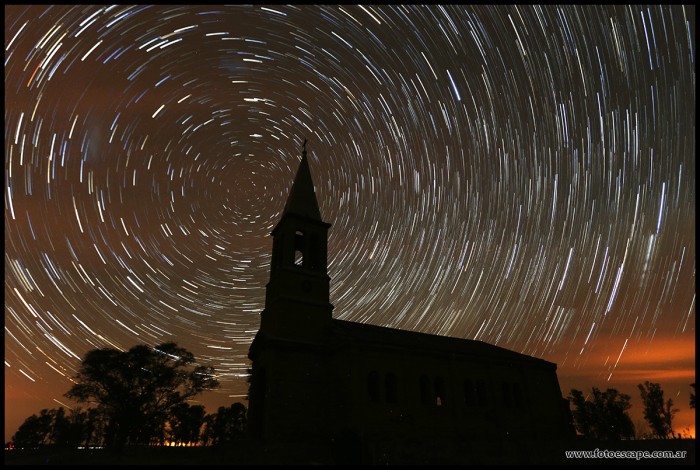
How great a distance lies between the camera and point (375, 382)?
25781 mm

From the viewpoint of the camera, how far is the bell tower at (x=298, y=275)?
27.9 meters

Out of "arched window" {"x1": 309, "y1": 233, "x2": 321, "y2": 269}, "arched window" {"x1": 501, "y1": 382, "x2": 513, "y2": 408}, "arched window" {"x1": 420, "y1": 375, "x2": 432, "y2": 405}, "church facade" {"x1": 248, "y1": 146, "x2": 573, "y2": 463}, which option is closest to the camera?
"church facade" {"x1": 248, "y1": 146, "x2": 573, "y2": 463}

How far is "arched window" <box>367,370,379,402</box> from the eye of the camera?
25328 mm

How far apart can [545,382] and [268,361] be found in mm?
24023

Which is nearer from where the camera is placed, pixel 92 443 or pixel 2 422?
pixel 2 422

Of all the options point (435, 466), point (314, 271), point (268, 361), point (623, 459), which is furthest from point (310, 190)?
point (623, 459)

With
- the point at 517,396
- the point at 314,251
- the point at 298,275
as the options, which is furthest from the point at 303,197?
the point at 517,396

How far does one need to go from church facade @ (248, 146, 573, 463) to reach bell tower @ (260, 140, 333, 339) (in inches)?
3.2

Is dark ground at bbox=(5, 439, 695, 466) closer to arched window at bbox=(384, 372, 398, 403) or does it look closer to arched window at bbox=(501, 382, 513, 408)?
arched window at bbox=(384, 372, 398, 403)

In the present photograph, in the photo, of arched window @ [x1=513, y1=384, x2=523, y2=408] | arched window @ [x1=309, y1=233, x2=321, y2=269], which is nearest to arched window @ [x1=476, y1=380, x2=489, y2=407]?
arched window @ [x1=513, y1=384, x2=523, y2=408]

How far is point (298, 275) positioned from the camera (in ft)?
97.0

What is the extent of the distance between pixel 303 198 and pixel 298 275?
7879 millimetres

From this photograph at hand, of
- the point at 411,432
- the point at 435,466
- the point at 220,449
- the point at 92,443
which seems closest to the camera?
the point at 435,466

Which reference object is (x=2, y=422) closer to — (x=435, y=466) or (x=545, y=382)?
(x=435, y=466)
